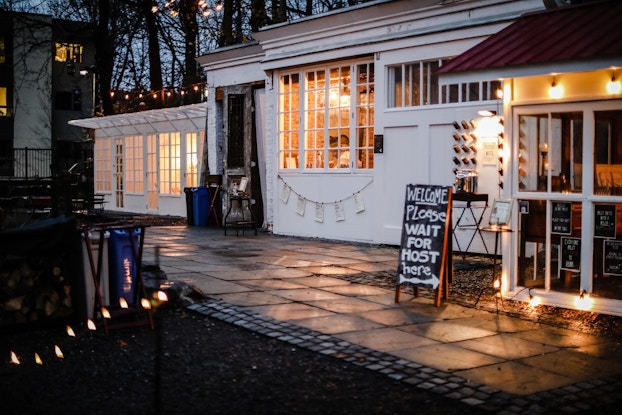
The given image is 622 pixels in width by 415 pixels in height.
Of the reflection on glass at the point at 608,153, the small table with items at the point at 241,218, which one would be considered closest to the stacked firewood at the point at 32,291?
the reflection on glass at the point at 608,153

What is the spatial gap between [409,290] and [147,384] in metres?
4.40

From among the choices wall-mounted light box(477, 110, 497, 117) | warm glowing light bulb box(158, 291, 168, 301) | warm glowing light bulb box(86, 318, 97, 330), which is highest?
wall-mounted light box(477, 110, 497, 117)

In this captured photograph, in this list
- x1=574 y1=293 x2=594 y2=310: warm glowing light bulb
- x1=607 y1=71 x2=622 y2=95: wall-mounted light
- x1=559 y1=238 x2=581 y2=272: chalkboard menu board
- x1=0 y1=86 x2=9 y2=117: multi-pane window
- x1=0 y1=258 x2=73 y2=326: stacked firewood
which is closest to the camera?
x1=0 y1=258 x2=73 y2=326: stacked firewood

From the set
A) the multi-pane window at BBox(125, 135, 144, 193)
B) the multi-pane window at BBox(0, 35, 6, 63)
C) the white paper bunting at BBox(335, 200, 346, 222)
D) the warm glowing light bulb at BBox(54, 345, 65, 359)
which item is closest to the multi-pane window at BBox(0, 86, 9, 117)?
the multi-pane window at BBox(0, 35, 6, 63)

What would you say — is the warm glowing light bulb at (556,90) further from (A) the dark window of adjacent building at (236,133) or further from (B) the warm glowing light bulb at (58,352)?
(A) the dark window of adjacent building at (236,133)

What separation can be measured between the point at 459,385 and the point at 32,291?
391 centimetres

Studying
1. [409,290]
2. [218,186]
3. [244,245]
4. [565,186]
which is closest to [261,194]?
[218,186]

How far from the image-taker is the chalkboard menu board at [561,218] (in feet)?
26.2

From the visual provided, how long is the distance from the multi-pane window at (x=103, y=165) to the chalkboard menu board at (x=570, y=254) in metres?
19.8

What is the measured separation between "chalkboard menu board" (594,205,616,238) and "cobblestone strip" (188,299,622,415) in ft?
8.27

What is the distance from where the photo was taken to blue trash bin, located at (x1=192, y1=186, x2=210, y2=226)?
1828 cm

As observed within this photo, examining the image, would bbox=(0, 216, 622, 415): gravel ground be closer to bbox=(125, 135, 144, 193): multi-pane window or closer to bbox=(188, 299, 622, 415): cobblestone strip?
bbox=(188, 299, 622, 415): cobblestone strip

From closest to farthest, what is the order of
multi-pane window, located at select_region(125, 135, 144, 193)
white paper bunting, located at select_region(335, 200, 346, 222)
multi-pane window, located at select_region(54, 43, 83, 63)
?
1. white paper bunting, located at select_region(335, 200, 346, 222)
2. multi-pane window, located at select_region(125, 135, 144, 193)
3. multi-pane window, located at select_region(54, 43, 83, 63)

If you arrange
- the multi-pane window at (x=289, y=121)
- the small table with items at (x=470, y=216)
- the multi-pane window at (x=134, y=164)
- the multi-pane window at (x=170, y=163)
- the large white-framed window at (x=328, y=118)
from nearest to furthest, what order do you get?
the small table with items at (x=470, y=216) → the large white-framed window at (x=328, y=118) → the multi-pane window at (x=289, y=121) → the multi-pane window at (x=170, y=163) → the multi-pane window at (x=134, y=164)
